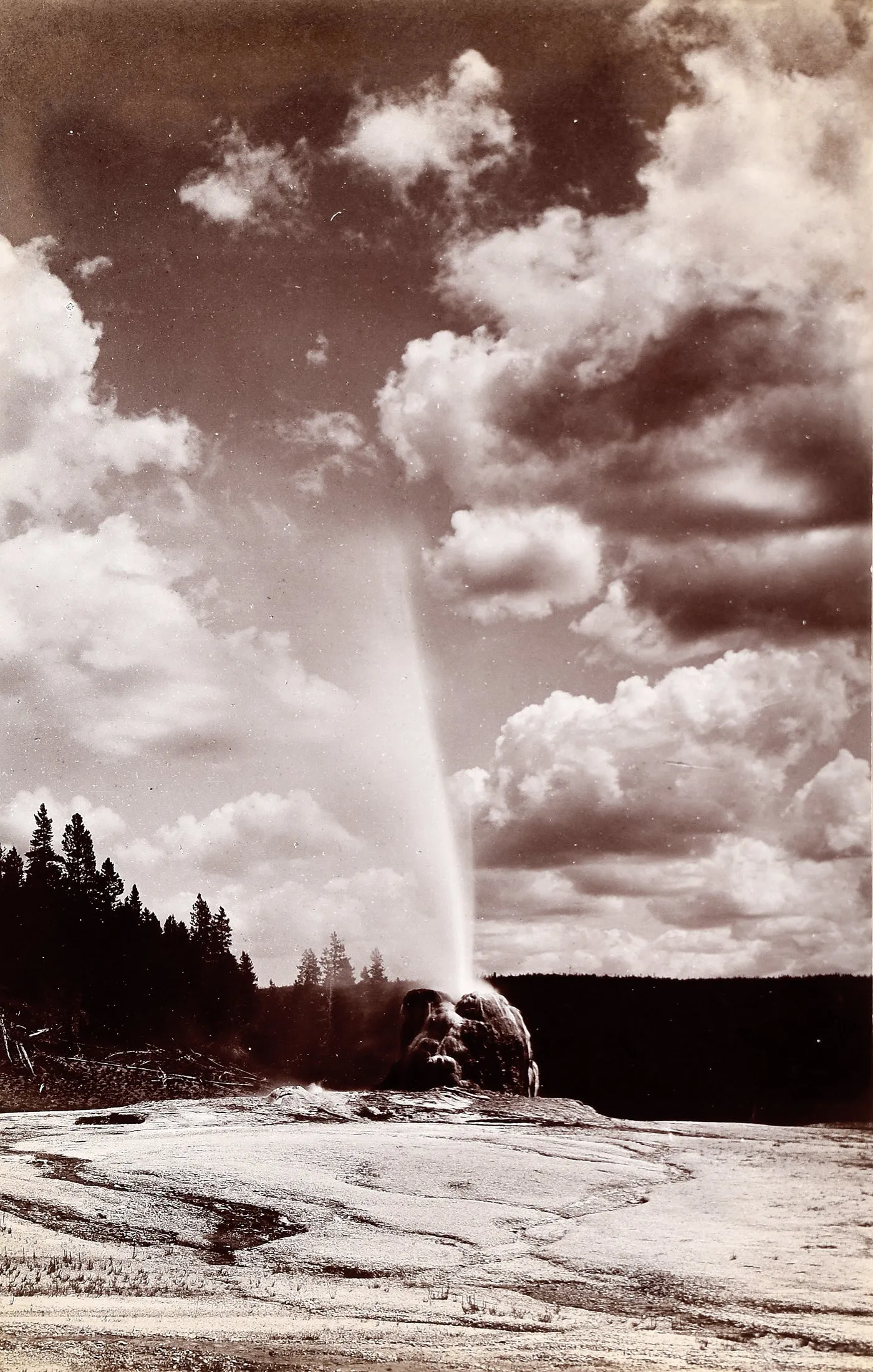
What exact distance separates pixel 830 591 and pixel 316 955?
3.90 m

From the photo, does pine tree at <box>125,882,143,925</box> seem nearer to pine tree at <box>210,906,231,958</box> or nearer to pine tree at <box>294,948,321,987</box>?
pine tree at <box>210,906,231,958</box>

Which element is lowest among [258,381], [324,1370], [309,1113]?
[324,1370]

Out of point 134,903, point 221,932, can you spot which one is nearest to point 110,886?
point 134,903

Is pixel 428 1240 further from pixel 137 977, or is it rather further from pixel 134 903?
pixel 134 903

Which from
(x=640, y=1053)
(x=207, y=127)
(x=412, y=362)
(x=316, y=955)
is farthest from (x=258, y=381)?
(x=640, y=1053)

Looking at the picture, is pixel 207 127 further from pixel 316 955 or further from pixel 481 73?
pixel 316 955

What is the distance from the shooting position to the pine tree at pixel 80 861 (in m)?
7.75

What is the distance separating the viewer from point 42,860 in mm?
7773

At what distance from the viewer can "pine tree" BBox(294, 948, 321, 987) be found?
24.1 ft

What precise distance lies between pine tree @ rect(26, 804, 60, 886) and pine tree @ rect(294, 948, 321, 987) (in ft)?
5.92

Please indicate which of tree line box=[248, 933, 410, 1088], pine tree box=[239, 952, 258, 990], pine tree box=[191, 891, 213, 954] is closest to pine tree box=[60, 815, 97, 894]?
pine tree box=[191, 891, 213, 954]

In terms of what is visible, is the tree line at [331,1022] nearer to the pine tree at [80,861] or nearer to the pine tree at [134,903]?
the pine tree at [134,903]

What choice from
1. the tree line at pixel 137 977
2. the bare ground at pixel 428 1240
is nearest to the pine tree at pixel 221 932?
the tree line at pixel 137 977

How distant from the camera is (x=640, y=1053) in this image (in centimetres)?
750
